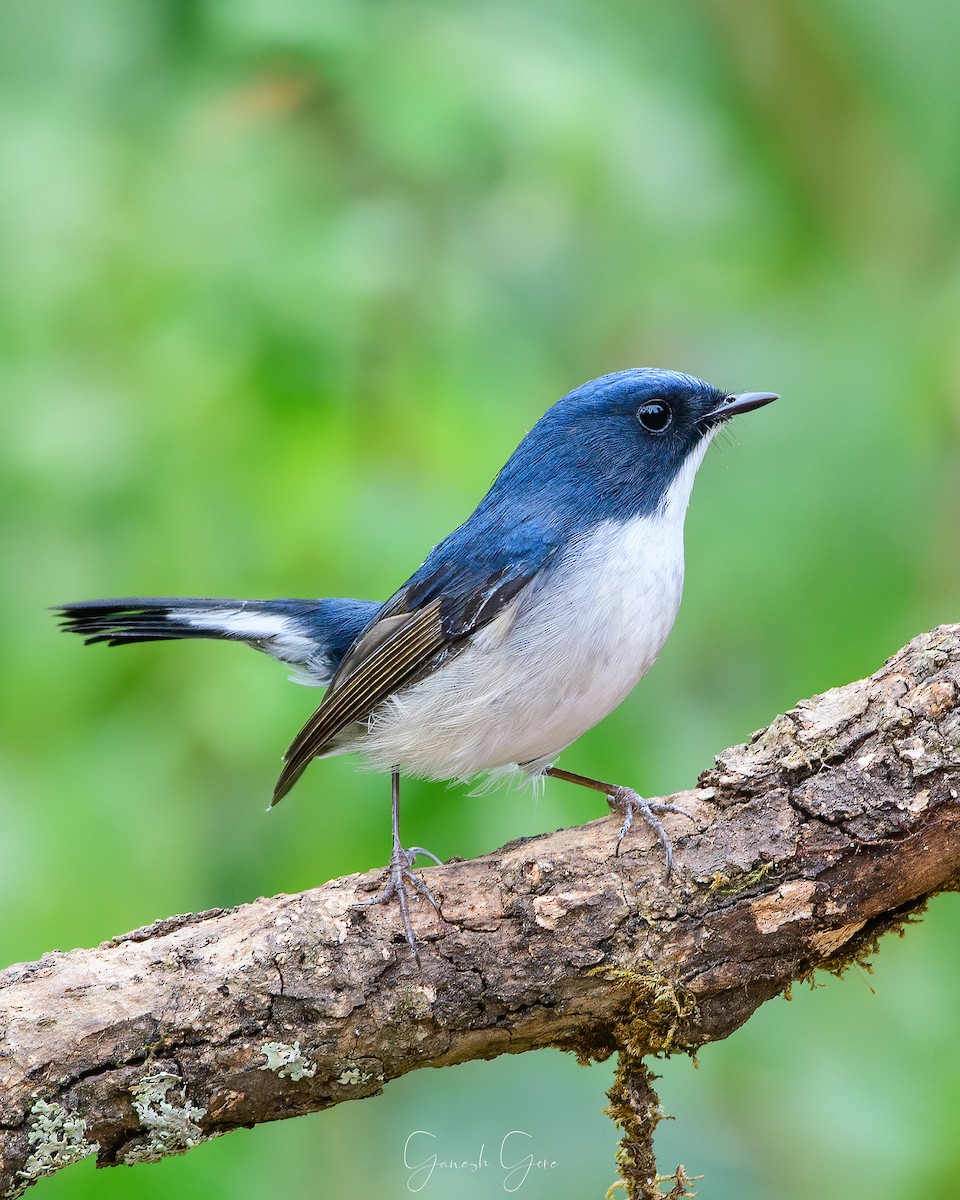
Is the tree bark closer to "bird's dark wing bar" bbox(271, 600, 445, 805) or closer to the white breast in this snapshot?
the white breast

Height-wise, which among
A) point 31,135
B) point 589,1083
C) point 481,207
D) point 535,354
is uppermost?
point 31,135

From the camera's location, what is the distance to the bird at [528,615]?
366 cm

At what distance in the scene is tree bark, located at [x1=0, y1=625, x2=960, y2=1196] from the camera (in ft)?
9.94

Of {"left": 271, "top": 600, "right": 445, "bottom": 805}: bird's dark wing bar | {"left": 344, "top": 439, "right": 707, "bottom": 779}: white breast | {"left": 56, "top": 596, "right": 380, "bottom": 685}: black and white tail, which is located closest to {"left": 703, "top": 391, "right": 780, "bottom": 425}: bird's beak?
{"left": 344, "top": 439, "right": 707, "bottom": 779}: white breast

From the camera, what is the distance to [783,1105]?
3.87 m

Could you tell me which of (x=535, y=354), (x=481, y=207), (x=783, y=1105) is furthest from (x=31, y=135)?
(x=783, y=1105)

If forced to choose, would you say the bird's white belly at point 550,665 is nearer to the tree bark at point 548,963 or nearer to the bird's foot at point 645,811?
the bird's foot at point 645,811

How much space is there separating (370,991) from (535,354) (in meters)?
2.19

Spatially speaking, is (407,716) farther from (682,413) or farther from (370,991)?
(682,413)

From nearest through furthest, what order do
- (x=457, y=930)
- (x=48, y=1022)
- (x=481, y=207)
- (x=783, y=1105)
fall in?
(x=48, y=1022) < (x=457, y=930) < (x=783, y=1105) < (x=481, y=207)

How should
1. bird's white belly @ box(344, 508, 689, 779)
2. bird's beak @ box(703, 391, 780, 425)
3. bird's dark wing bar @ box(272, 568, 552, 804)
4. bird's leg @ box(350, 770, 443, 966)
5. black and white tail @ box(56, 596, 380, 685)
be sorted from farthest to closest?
bird's beak @ box(703, 391, 780, 425) < black and white tail @ box(56, 596, 380, 685) < bird's dark wing bar @ box(272, 568, 552, 804) < bird's white belly @ box(344, 508, 689, 779) < bird's leg @ box(350, 770, 443, 966)

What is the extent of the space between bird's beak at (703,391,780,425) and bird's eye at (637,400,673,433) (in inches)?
4.6

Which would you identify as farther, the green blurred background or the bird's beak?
the bird's beak

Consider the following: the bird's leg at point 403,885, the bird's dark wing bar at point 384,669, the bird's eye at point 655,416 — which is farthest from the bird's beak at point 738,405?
the bird's leg at point 403,885
